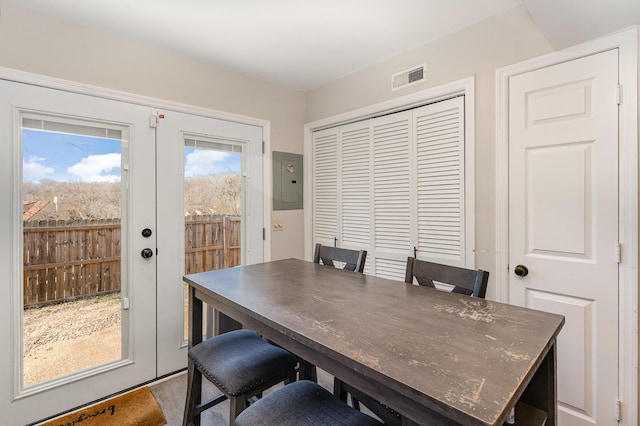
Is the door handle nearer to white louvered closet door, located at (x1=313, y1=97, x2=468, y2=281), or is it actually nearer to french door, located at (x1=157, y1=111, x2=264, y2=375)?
french door, located at (x1=157, y1=111, x2=264, y2=375)

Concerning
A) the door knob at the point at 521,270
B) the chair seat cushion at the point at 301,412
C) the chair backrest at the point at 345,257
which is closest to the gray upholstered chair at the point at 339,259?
the chair backrest at the point at 345,257

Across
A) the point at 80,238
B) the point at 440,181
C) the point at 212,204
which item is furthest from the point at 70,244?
the point at 440,181

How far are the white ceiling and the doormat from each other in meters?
2.52

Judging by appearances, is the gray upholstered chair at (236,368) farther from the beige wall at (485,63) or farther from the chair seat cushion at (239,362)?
the beige wall at (485,63)

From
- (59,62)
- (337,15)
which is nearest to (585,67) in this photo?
(337,15)

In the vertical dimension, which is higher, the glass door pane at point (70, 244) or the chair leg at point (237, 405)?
the glass door pane at point (70, 244)

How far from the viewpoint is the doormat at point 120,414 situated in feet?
6.28

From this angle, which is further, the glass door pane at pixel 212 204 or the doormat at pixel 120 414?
the glass door pane at pixel 212 204

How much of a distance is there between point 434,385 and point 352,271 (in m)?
1.25

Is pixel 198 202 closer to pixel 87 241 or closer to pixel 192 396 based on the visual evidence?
pixel 87 241

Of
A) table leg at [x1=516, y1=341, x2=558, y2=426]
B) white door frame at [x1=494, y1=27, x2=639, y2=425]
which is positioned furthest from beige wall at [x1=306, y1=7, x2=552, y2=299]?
table leg at [x1=516, y1=341, x2=558, y2=426]

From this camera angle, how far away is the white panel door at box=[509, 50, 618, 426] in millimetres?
1629

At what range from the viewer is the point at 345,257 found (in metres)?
2.09

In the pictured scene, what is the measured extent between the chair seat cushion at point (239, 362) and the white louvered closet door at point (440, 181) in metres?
1.35
